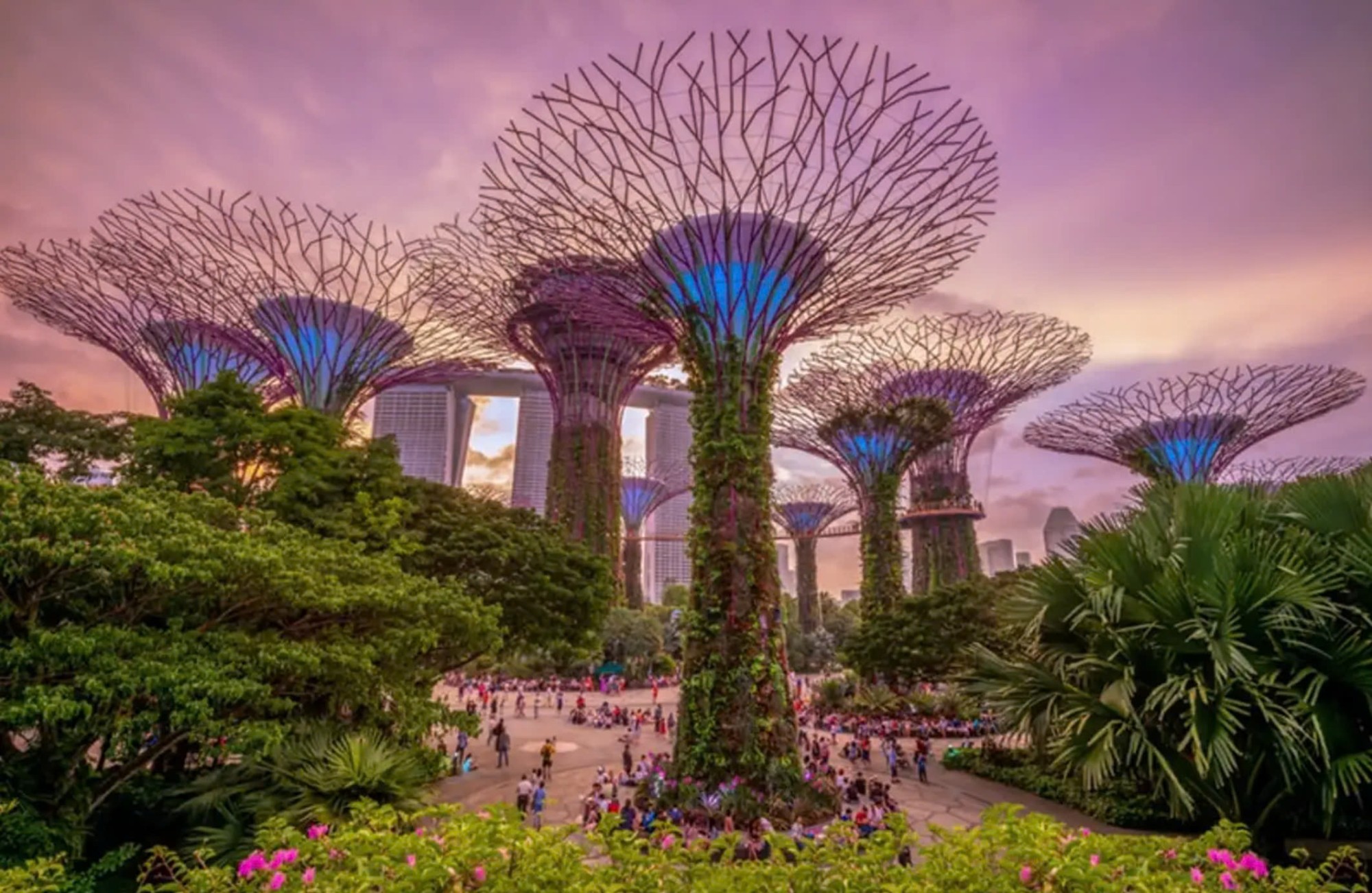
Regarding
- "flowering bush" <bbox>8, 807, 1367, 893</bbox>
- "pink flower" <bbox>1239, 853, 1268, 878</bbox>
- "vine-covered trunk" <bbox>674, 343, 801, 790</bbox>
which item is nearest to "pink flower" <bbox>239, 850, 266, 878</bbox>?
"flowering bush" <bbox>8, 807, 1367, 893</bbox>

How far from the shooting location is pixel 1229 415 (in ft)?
125

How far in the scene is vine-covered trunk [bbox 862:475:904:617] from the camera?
1266 inches

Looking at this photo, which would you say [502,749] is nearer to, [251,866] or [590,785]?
[590,785]

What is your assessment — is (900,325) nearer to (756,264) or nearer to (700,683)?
(756,264)

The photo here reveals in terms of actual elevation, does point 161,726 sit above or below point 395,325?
below

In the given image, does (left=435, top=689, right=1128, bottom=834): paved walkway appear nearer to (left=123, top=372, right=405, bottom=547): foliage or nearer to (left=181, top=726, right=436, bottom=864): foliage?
(left=181, top=726, right=436, bottom=864): foliage

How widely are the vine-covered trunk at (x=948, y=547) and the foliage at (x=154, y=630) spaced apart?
40.9 m

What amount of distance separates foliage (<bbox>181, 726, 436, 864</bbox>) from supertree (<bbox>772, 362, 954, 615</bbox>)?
25087 millimetres

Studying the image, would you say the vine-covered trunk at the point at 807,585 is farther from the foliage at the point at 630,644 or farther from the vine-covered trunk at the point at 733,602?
the vine-covered trunk at the point at 733,602

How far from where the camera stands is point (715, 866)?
388 centimetres

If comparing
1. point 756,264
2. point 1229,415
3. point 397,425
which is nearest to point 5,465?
point 756,264

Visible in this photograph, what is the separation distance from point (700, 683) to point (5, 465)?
11116mm

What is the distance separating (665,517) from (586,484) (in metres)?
102

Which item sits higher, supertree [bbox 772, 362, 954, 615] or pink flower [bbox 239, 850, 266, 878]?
supertree [bbox 772, 362, 954, 615]
